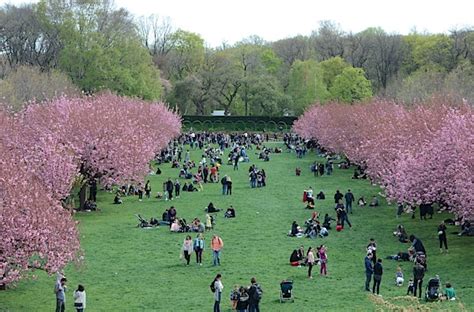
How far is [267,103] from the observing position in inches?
4510

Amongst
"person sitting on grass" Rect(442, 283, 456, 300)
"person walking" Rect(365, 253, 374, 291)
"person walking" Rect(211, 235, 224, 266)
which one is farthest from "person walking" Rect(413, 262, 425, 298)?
"person walking" Rect(211, 235, 224, 266)

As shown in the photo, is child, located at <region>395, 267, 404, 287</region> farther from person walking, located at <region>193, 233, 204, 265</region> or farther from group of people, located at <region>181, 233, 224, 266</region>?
person walking, located at <region>193, 233, 204, 265</region>

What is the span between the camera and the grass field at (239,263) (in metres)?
23.7

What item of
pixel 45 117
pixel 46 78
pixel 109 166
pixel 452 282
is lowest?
pixel 452 282

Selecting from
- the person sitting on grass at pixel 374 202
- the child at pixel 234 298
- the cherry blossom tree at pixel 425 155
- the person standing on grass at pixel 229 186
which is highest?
the cherry blossom tree at pixel 425 155

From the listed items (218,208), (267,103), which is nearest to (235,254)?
(218,208)

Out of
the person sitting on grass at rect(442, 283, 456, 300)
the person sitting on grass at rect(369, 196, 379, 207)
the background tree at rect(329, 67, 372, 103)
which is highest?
the background tree at rect(329, 67, 372, 103)

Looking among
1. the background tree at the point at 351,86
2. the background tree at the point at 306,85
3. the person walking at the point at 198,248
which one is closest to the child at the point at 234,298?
the person walking at the point at 198,248

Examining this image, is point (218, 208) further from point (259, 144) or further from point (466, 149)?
point (259, 144)

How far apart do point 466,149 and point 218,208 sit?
1567cm

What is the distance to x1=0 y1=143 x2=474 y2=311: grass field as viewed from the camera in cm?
2372

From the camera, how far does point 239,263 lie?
2892 centimetres

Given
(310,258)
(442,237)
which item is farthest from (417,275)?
(442,237)

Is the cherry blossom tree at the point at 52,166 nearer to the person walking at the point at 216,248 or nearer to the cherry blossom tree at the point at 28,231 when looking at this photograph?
the cherry blossom tree at the point at 28,231
